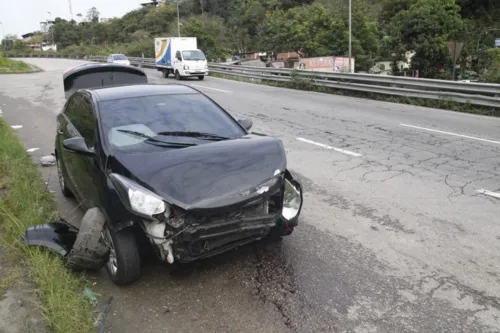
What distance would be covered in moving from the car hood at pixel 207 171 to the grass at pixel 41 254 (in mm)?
983

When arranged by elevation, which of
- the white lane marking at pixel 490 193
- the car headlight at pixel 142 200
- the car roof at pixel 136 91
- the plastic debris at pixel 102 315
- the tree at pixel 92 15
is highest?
the tree at pixel 92 15

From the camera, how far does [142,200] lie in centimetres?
334

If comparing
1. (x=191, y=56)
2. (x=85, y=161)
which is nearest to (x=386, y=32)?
(x=191, y=56)

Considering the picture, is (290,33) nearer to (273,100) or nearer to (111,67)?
(273,100)

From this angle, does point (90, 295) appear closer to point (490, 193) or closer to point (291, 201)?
point (291, 201)

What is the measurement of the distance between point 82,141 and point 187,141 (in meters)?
1.00

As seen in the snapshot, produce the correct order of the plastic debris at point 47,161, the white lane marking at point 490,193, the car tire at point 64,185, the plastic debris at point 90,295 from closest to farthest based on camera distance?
1. the plastic debris at point 90,295
2. the white lane marking at point 490,193
3. the car tire at point 64,185
4. the plastic debris at point 47,161

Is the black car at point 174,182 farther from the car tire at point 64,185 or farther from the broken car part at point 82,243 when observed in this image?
the car tire at point 64,185

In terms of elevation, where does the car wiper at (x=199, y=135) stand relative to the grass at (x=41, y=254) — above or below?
above

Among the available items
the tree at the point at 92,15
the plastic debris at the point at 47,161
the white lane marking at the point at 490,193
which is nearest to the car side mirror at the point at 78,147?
the plastic debris at the point at 47,161

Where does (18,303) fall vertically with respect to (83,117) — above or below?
below

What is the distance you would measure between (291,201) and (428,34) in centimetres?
3288

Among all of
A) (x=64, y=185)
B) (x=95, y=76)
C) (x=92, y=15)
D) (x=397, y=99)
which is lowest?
(x=64, y=185)

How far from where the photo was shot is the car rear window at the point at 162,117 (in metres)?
4.28
